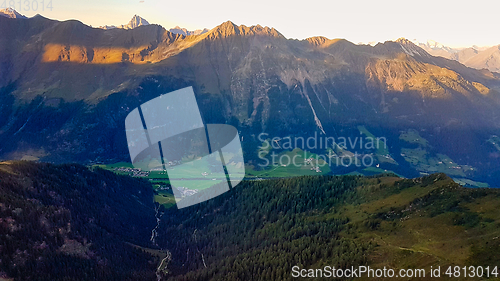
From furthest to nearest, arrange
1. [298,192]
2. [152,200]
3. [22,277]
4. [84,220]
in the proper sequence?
1. [152,200]
2. [298,192]
3. [84,220]
4. [22,277]

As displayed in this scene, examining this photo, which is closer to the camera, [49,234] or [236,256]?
[49,234]

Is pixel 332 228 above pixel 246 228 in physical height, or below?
above

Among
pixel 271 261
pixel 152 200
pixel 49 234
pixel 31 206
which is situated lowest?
pixel 152 200

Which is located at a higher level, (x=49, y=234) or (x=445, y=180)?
(x=445, y=180)

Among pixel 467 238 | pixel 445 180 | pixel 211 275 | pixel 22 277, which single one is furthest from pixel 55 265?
pixel 445 180

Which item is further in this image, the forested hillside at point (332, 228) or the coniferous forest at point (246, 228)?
the coniferous forest at point (246, 228)

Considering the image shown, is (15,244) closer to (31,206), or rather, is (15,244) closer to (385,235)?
(31,206)

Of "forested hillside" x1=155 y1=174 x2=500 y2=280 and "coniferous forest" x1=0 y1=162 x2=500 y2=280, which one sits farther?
"coniferous forest" x1=0 y1=162 x2=500 y2=280

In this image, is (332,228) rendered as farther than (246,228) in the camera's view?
No

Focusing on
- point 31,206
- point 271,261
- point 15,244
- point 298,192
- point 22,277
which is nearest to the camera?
point 22,277

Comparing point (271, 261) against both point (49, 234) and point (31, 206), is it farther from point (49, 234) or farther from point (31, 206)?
point (31, 206)
